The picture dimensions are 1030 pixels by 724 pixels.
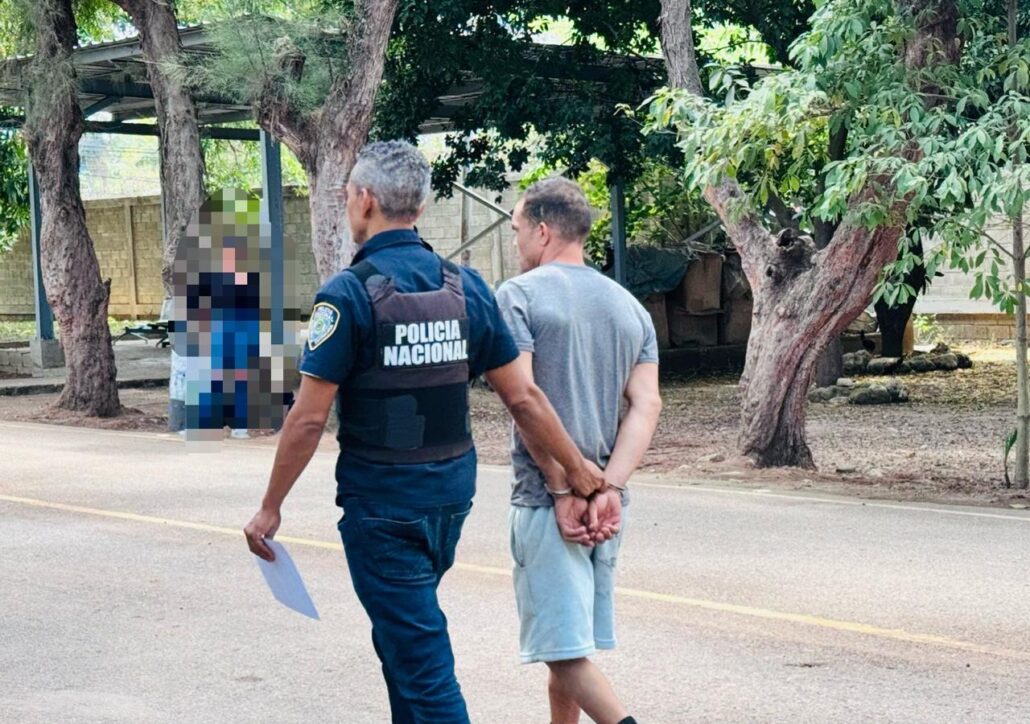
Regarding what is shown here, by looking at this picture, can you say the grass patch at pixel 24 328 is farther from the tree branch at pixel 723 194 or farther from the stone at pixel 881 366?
the tree branch at pixel 723 194

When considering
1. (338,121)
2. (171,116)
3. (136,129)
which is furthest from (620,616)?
(136,129)

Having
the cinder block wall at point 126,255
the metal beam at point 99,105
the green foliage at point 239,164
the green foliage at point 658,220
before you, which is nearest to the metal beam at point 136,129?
the metal beam at point 99,105

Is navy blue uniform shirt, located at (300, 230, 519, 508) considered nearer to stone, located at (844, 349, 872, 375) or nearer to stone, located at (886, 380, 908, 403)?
stone, located at (886, 380, 908, 403)

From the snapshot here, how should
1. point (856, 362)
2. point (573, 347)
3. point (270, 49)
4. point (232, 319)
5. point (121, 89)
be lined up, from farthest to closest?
point (856, 362) < point (121, 89) < point (270, 49) < point (573, 347) < point (232, 319)

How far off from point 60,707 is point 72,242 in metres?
14.0

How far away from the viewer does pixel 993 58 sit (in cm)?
1160

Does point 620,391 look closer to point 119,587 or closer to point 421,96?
point 119,587

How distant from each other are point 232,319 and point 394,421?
0.53 m

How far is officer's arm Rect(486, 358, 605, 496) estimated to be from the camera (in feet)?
14.8

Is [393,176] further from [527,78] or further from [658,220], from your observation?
[658,220]

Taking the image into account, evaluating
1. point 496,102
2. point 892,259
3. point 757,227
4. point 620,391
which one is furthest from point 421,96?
point 620,391

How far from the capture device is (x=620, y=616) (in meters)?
7.48

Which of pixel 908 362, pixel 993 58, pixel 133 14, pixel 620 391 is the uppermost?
→ pixel 133 14

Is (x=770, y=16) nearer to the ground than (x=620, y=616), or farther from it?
farther from it
